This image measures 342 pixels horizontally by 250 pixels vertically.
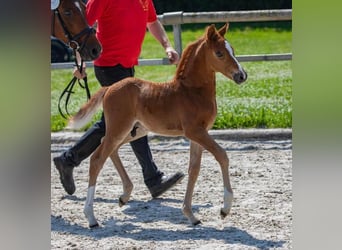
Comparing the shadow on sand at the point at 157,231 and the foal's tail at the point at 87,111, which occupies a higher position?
the foal's tail at the point at 87,111

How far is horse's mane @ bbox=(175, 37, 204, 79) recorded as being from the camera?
200 inches

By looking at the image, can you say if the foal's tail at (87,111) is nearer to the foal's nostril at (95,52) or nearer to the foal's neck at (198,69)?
the foal's nostril at (95,52)

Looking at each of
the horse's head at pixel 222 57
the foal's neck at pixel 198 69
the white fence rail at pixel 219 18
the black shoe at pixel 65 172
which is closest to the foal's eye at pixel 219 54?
the horse's head at pixel 222 57

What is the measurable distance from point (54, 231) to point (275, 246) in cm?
147

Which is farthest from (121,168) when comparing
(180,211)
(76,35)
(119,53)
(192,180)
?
(76,35)

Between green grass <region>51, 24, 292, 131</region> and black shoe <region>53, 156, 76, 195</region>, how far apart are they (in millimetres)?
3252

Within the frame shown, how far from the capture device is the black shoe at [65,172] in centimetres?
590

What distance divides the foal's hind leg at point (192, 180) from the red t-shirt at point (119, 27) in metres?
0.95

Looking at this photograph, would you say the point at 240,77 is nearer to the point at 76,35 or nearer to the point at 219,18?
the point at 76,35

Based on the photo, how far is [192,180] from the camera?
5078 mm

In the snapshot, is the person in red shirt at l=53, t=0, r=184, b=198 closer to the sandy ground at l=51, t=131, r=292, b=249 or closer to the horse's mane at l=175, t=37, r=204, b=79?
the sandy ground at l=51, t=131, r=292, b=249
